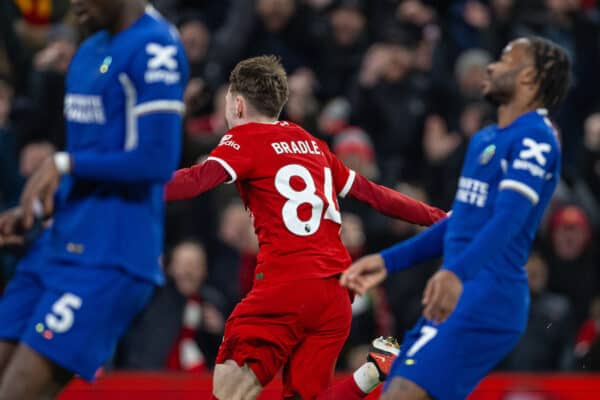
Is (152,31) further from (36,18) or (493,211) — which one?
(36,18)

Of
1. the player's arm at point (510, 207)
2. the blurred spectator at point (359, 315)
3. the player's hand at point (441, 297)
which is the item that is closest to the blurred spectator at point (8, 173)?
the blurred spectator at point (359, 315)

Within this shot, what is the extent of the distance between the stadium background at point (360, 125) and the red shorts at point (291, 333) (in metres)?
Result: 2.63

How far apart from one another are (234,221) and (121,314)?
166 inches

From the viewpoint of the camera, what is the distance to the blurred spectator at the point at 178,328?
25.6ft

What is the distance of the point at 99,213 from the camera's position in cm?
427

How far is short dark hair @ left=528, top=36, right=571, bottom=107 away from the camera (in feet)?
15.2

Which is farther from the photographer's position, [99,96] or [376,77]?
[376,77]

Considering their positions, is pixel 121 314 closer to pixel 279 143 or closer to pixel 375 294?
pixel 279 143

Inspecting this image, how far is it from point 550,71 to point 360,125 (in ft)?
17.7

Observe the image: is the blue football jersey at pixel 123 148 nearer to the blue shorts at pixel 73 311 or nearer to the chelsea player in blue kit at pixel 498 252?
the blue shorts at pixel 73 311

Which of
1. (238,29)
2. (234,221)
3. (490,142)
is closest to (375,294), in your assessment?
(234,221)

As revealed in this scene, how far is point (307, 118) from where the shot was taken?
9031 mm

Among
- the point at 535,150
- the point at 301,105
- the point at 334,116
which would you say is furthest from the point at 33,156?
the point at 535,150

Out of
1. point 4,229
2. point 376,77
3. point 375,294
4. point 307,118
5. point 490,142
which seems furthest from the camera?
point 376,77
